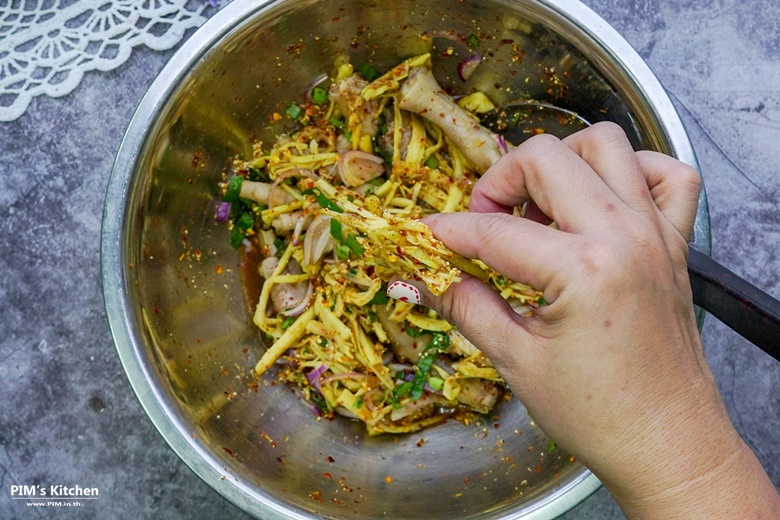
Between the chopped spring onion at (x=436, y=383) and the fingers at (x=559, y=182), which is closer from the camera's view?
the fingers at (x=559, y=182)

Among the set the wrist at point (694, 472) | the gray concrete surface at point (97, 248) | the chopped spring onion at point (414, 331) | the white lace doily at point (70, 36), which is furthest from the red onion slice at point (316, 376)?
the white lace doily at point (70, 36)

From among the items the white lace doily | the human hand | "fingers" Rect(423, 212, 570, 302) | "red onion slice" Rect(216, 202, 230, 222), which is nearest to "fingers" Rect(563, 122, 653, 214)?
the human hand

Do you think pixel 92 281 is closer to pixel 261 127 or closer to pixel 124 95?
pixel 124 95

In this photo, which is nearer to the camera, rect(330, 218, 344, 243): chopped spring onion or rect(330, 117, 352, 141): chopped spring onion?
rect(330, 218, 344, 243): chopped spring onion

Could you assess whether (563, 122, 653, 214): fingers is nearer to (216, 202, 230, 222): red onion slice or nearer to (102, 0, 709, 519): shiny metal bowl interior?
(102, 0, 709, 519): shiny metal bowl interior

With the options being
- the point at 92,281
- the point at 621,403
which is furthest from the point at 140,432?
the point at 621,403

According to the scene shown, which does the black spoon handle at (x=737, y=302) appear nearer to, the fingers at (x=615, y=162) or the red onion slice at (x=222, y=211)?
the fingers at (x=615, y=162)
